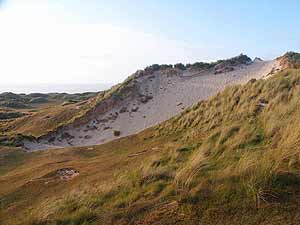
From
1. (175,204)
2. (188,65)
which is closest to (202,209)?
(175,204)

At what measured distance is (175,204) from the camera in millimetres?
6410

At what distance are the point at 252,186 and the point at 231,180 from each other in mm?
529

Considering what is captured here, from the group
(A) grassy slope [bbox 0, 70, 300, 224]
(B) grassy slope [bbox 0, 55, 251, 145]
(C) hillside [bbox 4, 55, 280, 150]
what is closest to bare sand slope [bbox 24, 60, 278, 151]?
(C) hillside [bbox 4, 55, 280, 150]

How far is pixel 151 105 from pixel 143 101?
124cm

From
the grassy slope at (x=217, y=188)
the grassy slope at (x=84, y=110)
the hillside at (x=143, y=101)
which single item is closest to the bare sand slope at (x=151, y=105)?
the hillside at (x=143, y=101)

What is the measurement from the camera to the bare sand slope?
1321 inches

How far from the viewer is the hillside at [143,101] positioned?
3403 cm

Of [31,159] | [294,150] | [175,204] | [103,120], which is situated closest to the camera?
[175,204]

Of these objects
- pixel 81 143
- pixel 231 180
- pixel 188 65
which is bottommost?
pixel 81 143

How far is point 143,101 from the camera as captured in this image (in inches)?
1469

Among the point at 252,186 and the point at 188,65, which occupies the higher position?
the point at 188,65

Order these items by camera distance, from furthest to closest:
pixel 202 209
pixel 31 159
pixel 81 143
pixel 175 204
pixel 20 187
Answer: pixel 81 143 < pixel 31 159 < pixel 20 187 < pixel 175 204 < pixel 202 209

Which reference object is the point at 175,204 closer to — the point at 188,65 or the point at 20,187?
the point at 20,187

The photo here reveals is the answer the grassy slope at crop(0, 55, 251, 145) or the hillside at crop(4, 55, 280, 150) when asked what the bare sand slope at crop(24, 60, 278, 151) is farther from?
the grassy slope at crop(0, 55, 251, 145)
